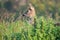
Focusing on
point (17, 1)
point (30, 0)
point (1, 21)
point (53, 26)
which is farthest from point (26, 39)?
point (17, 1)

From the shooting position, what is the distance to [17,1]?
1378 inches

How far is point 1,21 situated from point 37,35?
6.13ft

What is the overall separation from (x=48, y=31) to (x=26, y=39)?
627 mm

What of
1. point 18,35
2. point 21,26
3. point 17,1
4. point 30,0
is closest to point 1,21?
point 21,26

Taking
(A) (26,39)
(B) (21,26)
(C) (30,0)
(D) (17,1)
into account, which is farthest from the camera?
(D) (17,1)

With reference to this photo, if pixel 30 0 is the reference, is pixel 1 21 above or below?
above

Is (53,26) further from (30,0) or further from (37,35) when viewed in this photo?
(30,0)

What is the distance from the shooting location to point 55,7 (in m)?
32.2

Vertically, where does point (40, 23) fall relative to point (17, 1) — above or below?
above

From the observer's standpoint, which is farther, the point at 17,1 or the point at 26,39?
the point at 17,1

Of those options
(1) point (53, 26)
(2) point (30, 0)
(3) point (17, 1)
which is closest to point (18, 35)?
(1) point (53, 26)

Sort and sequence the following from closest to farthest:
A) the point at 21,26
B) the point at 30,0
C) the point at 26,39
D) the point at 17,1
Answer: the point at 26,39, the point at 21,26, the point at 30,0, the point at 17,1

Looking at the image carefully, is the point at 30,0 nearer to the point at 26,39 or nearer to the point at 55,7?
the point at 55,7

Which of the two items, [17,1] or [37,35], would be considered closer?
[37,35]
